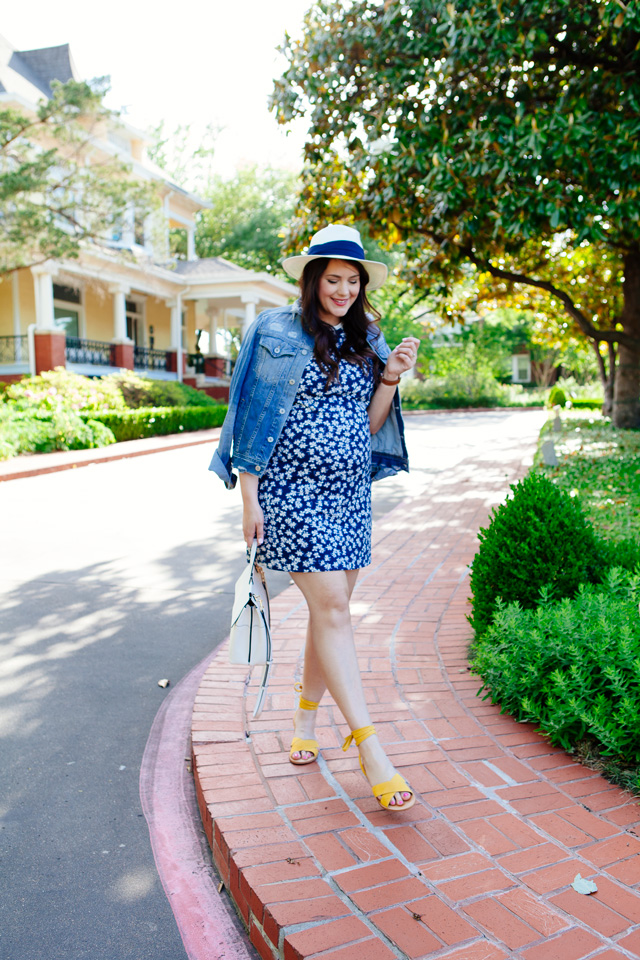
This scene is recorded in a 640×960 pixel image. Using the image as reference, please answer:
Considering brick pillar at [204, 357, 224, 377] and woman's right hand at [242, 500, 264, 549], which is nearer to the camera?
woman's right hand at [242, 500, 264, 549]

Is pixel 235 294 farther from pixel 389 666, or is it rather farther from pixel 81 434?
pixel 389 666

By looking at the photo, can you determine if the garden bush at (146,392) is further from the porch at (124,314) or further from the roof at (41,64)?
the roof at (41,64)

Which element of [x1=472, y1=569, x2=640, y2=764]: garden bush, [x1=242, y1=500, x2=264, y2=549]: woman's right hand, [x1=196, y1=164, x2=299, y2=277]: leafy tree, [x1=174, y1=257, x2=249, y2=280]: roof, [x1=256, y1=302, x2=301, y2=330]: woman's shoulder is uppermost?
[x1=196, y1=164, x2=299, y2=277]: leafy tree

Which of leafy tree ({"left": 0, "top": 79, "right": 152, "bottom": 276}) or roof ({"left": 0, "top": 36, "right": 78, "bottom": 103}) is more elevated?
roof ({"left": 0, "top": 36, "right": 78, "bottom": 103})

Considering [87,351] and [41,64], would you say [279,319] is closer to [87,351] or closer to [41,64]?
[87,351]

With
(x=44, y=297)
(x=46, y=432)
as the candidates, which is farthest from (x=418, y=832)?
(x=44, y=297)

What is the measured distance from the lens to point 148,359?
2597cm

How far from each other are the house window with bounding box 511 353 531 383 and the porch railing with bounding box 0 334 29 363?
134ft

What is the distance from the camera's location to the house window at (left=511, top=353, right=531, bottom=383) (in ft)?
181

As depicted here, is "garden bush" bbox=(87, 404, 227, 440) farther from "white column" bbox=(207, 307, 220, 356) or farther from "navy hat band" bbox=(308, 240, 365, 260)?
"navy hat band" bbox=(308, 240, 365, 260)

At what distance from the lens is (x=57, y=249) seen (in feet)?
52.3

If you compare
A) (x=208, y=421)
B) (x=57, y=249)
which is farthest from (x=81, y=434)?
(x=208, y=421)

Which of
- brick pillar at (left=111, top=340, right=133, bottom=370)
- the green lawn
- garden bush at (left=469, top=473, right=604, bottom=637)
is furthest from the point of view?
brick pillar at (left=111, top=340, right=133, bottom=370)


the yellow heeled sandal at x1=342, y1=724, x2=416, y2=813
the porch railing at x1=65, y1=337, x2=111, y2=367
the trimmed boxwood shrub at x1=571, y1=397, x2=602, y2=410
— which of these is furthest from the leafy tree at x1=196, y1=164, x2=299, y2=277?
the yellow heeled sandal at x1=342, y1=724, x2=416, y2=813
